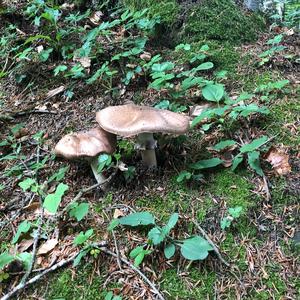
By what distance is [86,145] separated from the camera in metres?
2.59

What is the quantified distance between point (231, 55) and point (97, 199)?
7.51ft

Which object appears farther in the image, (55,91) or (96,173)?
(55,91)

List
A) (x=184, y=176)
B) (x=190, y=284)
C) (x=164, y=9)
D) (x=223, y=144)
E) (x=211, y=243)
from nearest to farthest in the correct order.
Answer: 1. (x=190, y=284)
2. (x=211, y=243)
3. (x=184, y=176)
4. (x=223, y=144)
5. (x=164, y=9)

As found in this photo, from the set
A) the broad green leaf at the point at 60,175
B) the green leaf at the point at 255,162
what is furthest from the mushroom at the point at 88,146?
the green leaf at the point at 255,162

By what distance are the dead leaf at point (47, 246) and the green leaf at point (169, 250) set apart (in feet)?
2.59

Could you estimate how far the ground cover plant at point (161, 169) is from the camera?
7.31 ft

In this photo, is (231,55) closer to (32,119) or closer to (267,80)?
(267,80)

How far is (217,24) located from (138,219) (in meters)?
2.86

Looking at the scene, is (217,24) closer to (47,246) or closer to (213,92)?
(213,92)

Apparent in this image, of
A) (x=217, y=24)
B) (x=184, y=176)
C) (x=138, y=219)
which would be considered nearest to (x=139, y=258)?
(x=138, y=219)

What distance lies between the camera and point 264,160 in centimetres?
276

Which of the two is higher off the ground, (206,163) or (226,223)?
(206,163)

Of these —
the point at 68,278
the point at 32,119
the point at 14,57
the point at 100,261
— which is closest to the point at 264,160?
the point at 100,261

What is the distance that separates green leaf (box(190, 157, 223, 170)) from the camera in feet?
8.82
